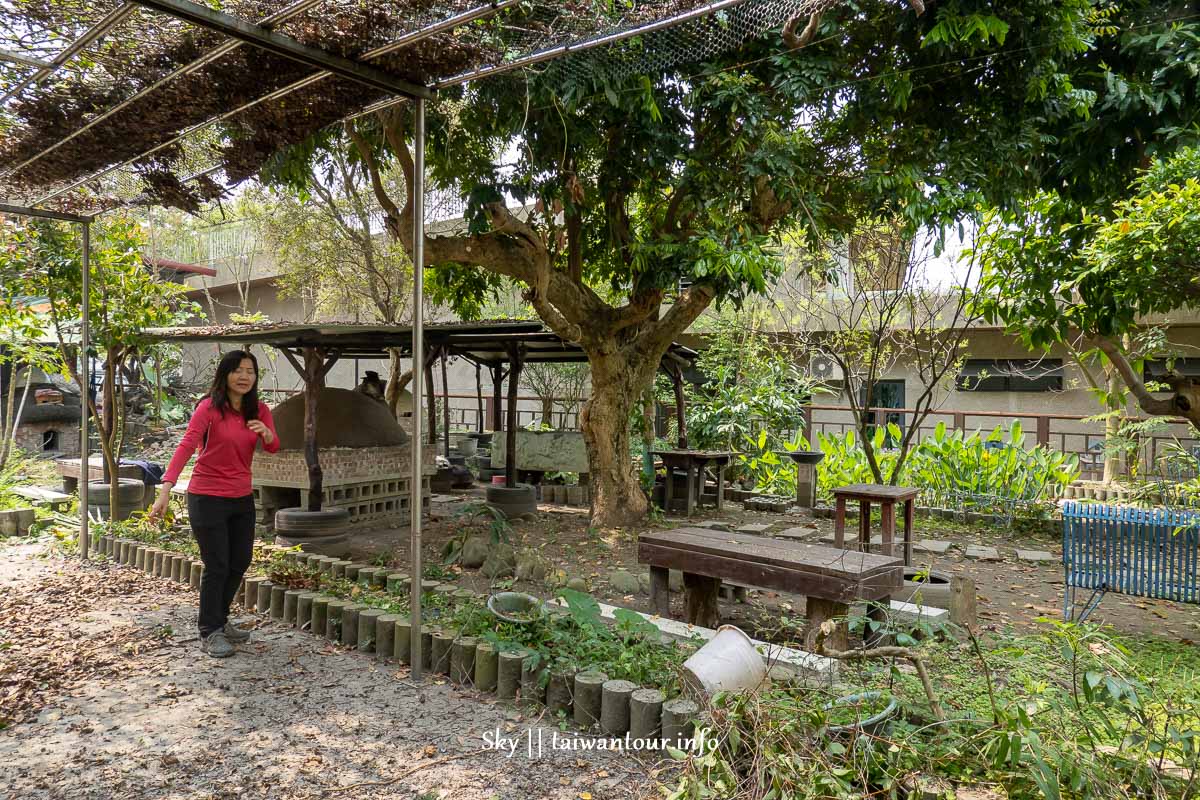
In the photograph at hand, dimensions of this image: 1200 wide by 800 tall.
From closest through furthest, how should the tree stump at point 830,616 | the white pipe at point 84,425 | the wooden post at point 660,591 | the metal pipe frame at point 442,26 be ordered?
the metal pipe frame at point 442,26, the tree stump at point 830,616, the wooden post at point 660,591, the white pipe at point 84,425

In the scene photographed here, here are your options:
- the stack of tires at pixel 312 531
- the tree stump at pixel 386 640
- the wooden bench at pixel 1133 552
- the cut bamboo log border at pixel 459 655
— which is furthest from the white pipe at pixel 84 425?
the wooden bench at pixel 1133 552

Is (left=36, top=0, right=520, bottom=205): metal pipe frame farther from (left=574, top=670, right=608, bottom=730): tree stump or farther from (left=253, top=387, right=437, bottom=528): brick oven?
(left=253, top=387, right=437, bottom=528): brick oven

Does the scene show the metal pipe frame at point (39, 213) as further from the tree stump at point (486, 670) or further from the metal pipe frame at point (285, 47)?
the tree stump at point (486, 670)

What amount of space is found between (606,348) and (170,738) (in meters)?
6.02

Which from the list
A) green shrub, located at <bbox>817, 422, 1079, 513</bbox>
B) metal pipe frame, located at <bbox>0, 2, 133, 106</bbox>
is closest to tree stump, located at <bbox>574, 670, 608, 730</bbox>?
metal pipe frame, located at <bbox>0, 2, 133, 106</bbox>

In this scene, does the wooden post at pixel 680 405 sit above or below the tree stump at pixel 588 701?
above

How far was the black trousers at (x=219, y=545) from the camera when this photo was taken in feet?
14.3

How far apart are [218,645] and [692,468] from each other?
6.75 meters

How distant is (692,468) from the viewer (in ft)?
33.2

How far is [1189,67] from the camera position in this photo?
530 centimetres

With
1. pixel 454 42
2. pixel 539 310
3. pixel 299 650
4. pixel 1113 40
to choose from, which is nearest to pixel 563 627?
pixel 299 650

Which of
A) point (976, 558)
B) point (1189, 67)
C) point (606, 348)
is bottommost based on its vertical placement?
point (976, 558)

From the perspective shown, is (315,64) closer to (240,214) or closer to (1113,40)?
(1113,40)

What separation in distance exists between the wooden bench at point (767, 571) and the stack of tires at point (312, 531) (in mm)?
3415
